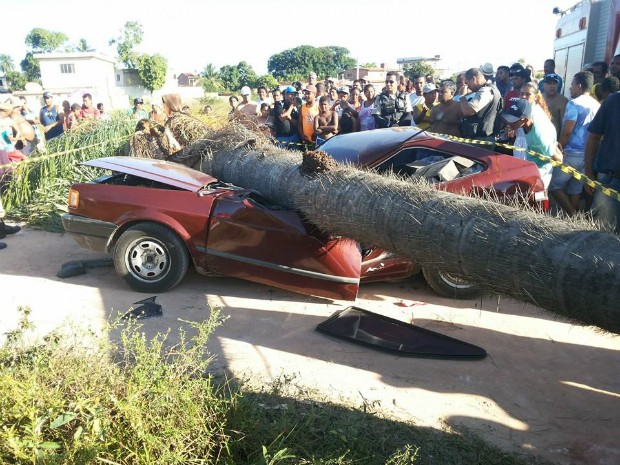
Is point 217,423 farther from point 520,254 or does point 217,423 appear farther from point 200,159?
point 200,159

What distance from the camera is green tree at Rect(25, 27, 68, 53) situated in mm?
129125

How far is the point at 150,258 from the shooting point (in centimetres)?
518

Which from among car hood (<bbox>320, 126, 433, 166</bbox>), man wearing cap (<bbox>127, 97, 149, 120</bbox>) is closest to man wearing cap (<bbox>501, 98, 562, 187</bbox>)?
car hood (<bbox>320, 126, 433, 166</bbox>)

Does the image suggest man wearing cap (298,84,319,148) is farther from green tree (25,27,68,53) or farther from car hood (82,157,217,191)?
green tree (25,27,68,53)

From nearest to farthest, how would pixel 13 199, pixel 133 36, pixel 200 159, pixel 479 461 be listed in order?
pixel 479 461 → pixel 200 159 → pixel 13 199 → pixel 133 36

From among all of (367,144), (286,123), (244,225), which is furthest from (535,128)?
(286,123)

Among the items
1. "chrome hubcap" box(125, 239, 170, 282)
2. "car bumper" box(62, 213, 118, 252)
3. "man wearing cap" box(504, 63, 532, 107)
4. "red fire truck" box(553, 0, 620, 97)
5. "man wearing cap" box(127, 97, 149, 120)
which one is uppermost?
"red fire truck" box(553, 0, 620, 97)

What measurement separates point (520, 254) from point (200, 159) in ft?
17.5

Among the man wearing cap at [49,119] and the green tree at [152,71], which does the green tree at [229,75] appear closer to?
the green tree at [152,71]

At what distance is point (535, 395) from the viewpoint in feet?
12.2

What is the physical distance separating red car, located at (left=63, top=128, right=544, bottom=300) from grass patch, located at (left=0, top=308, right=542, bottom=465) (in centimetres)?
171

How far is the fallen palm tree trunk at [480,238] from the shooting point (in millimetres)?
2393

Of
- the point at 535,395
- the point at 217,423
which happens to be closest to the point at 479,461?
the point at 535,395

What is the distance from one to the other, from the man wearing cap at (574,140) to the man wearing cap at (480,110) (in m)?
0.90
